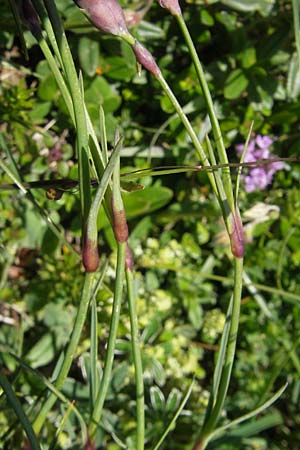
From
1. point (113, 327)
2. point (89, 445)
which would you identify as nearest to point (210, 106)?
point (113, 327)

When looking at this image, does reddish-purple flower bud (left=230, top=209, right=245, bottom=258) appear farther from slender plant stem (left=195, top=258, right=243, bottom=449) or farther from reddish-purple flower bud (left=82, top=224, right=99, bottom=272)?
reddish-purple flower bud (left=82, top=224, right=99, bottom=272)

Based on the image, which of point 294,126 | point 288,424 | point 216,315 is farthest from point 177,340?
point 294,126

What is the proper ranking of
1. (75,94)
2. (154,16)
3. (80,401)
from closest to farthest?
(75,94) < (80,401) < (154,16)

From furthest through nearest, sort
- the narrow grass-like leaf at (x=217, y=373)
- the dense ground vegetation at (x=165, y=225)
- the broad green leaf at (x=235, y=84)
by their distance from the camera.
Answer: the broad green leaf at (x=235, y=84)
the dense ground vegetation at (x=165, y=225)
the narrow grass-like leaf at (x=217, y=373)

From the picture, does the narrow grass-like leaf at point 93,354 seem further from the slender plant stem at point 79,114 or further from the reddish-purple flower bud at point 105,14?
the reddish-purple flower bud at point 105,14

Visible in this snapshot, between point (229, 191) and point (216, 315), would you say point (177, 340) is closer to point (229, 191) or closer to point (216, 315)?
point (216, 315)

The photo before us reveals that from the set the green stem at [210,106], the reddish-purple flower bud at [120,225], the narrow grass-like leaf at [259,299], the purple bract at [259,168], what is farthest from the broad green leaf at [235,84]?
the reddish-purple flower bud at [120,225]

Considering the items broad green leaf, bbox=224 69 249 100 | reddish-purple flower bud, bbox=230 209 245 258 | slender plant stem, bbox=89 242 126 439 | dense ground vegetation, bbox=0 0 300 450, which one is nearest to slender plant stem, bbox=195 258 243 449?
reddish-purple flower bud, bbox=230 209 245 258
